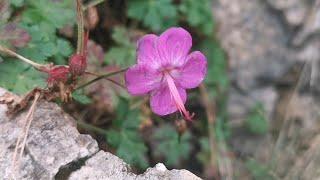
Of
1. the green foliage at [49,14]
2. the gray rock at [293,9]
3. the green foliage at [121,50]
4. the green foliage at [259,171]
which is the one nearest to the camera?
the green foliage at [49,14]

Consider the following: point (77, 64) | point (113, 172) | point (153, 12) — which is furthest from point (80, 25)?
point (153, 12)

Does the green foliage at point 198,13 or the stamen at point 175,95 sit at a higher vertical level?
the green foliage at point 198,13

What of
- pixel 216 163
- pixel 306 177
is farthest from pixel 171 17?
pixel 306 177

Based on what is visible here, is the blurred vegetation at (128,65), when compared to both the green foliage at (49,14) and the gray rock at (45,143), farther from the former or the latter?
the gray rock at (45,143)

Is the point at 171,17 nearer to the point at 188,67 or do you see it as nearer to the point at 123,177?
the point at 188,67

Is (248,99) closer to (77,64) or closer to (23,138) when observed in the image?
(77,64)

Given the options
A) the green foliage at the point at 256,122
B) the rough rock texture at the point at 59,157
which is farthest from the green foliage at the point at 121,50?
the rough rock texture at the point at 59,157
